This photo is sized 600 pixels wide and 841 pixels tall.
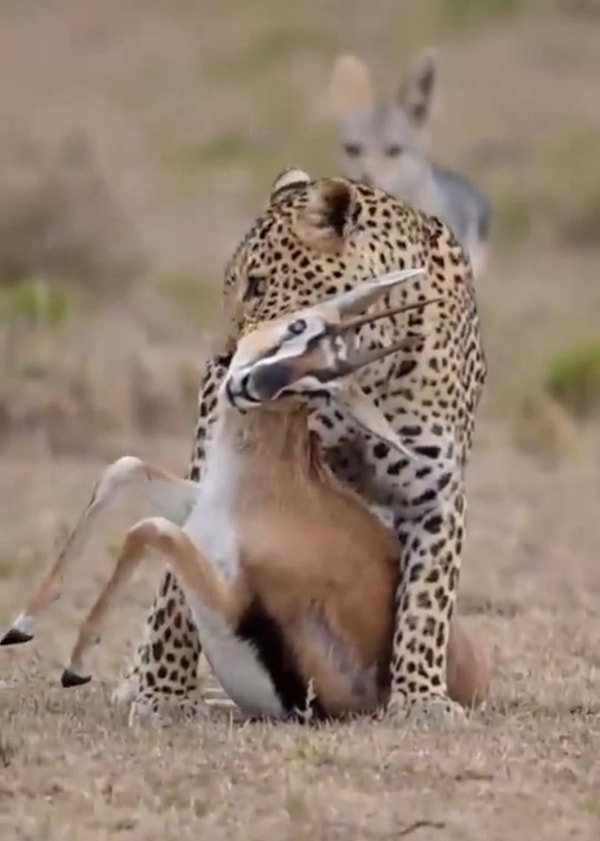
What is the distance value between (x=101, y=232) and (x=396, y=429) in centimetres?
1096

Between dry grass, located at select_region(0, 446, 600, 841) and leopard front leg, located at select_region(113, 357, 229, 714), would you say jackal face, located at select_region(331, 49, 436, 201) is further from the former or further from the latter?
leopard front leg, located at select_region(113, 357, 229, 714)

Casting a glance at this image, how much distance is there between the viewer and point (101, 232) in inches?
682

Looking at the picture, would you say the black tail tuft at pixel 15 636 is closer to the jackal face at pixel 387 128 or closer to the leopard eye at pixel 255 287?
the leopard eye at pixel 255 287

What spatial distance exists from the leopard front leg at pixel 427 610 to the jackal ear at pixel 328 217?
700 millimetres

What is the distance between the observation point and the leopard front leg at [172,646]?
684cm

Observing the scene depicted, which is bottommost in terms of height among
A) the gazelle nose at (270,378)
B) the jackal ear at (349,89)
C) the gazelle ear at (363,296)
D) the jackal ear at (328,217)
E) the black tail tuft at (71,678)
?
the black tail tuft at (71,678)

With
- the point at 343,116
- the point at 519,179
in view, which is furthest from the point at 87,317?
the point at 519,179

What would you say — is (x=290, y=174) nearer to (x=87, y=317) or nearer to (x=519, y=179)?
(x=87, y=317)

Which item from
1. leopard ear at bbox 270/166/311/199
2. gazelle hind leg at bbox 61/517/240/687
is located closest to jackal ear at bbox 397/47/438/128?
leopard ear at bbox 270/166/311/199

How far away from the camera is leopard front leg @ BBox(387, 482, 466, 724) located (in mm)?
→ 6379

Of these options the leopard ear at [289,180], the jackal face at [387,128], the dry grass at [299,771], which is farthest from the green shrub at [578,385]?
the leopard ear at [289,180]

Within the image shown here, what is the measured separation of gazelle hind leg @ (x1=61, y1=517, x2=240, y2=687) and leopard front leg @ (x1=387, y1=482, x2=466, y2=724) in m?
0.52

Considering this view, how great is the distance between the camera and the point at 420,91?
16109 millimetres

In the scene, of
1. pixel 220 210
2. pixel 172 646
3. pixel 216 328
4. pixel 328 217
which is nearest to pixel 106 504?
pixel 172 646
